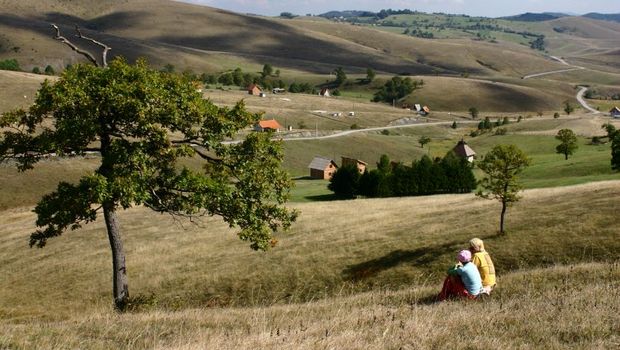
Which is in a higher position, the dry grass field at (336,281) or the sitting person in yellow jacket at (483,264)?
the sitting person in yellow jacket at (483,264)

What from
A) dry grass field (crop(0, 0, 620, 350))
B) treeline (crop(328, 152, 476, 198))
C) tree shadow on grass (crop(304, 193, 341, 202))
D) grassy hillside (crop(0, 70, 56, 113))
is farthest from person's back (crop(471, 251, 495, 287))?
grassy hillside (crop(0, 70, 56, 113))

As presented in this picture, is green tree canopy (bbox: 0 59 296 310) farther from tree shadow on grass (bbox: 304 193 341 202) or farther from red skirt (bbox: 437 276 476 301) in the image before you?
tree shadow on grass (bbox: 304 193 341 202)

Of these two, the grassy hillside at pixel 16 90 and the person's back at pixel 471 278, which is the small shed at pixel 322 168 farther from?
the person's back at pixel 471 278

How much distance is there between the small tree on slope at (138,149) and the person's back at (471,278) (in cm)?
898

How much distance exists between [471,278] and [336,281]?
2016 centimetres

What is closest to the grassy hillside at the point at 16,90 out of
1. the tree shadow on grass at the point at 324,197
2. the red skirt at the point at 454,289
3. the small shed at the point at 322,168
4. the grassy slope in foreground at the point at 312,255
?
the small shed at the point at 322,168

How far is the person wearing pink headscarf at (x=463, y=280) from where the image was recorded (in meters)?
13.8

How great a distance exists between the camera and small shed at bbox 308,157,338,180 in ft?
351

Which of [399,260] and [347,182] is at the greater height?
[399,260]

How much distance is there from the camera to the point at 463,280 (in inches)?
555

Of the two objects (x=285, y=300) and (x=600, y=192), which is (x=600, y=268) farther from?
(x=600, y=192)

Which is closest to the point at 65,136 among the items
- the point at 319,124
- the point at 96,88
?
the point at 96,88

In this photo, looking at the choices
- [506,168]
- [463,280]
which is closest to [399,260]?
[506,168]

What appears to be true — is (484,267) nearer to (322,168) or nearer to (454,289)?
(454,289)
